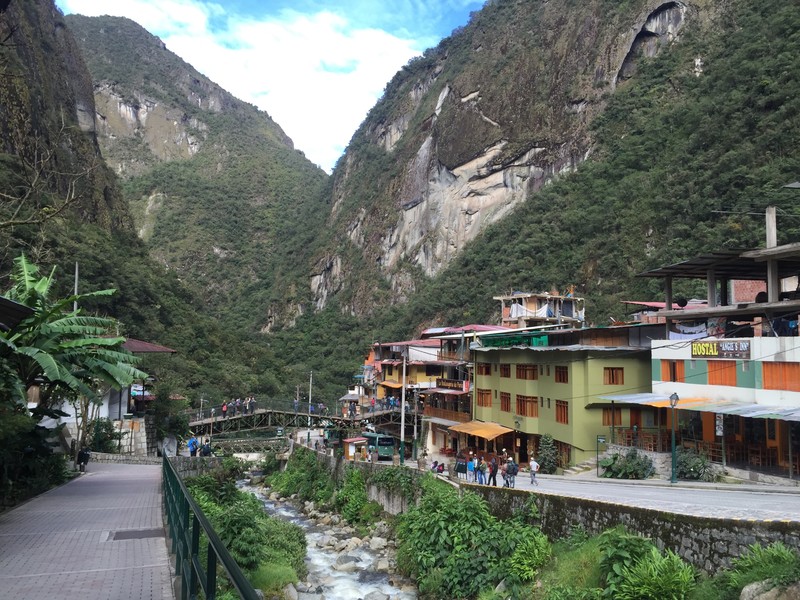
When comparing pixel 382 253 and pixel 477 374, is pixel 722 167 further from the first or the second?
pixel 382 253

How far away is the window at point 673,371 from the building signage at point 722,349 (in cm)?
98

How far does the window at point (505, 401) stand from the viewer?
3534 centimetres

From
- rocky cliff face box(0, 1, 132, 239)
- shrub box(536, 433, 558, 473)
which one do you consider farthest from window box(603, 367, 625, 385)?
rocky cliff face box(0, 1, 132, 239)

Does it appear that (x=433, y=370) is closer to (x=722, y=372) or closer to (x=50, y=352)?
(x=722, y=372)

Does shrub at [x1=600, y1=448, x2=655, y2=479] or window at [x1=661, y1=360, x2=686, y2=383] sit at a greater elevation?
window at [x1=661, y1=360, x2=686, y2=383]

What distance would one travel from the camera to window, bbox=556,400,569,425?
29425mm

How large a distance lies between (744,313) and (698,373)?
9.79 ft

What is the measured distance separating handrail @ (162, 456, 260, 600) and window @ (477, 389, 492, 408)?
29.7m

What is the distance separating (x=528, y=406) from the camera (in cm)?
3312

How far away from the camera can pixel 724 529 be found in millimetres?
12672

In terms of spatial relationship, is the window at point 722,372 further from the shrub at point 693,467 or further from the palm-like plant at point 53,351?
the palm-like plant at point 53,351

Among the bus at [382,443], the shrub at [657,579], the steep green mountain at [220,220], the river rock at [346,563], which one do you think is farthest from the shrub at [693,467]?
the steep green mountain at [220,220]

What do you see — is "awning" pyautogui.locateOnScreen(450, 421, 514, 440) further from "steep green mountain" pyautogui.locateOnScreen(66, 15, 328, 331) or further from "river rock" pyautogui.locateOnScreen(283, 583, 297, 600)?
"steep green mountain" pyautogui.locateOnScreen(66, 15, 328, 331)

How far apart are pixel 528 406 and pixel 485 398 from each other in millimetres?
5513
